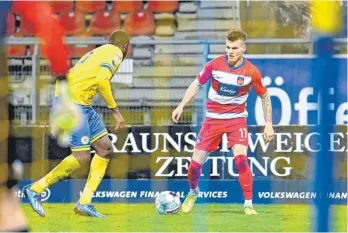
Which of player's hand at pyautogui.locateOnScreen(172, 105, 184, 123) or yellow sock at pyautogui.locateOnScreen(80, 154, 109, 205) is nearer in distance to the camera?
player's hand at pyautogui.locateOnScreen(172, 105, 184, 123)

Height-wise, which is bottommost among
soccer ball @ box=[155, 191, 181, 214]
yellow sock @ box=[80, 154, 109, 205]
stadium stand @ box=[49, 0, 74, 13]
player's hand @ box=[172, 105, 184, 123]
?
soccer ball @ box=[155, 191, 181, 214]

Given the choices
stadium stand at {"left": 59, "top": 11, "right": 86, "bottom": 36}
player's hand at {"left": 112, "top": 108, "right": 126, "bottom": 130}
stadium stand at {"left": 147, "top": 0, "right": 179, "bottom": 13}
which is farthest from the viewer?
stadium stand at {"left": 147, "top": 0, "right": 179, "bottom": 13}

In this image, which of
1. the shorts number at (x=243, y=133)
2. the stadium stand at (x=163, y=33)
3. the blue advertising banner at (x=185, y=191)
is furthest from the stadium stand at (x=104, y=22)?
the shorts number at (x=243, y=133)

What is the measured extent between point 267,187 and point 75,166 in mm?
976

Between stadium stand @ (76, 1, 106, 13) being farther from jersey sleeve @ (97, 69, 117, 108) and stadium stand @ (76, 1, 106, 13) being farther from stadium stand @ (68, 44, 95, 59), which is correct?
jersey sleeve @ (97, 69, 117, 108)

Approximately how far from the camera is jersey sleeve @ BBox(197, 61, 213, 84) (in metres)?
4.28

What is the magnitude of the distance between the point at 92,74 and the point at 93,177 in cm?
55

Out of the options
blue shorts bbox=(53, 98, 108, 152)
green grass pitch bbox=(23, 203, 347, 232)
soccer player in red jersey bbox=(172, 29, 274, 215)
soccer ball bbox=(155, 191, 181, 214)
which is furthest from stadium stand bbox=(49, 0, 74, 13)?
soccer ball bbox=(155, 191, 181, 214)

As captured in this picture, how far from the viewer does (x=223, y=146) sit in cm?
457

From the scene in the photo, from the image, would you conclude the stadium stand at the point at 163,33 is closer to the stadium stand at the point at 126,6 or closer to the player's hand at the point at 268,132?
the stadium stand at the point at 126,6

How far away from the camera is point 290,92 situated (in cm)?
475

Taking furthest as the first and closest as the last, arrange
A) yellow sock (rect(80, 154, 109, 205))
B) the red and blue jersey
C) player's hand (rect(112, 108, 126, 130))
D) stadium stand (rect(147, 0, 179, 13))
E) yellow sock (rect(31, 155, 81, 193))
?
stadium stand (rect(147, 0, 179, 13)) < player's hand (rect(112, 108, 126, 130)) < yellow sock (rect(80, 154, 109, 205)) < yellow sock (rect(31, 155, 81, 193)) < the red and blue jersey

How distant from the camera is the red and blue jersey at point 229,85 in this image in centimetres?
420

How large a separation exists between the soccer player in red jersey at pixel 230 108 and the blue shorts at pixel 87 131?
363mm
